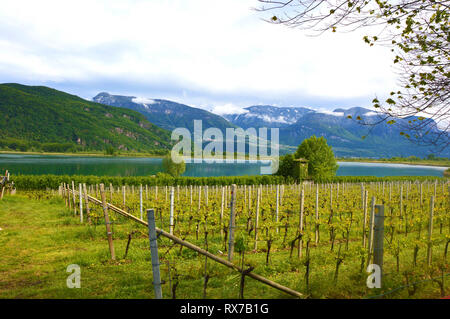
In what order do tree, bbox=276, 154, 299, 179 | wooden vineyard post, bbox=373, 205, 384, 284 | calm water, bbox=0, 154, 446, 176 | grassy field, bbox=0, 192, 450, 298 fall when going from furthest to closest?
calm water, bbox=0, 154, 446, 176 → tree, bbox=276, 154, 299, 179 → grassy field, bbox=0, 192, 450, 298 → wooden vineyard post, bbox=373, 205, 384, 284

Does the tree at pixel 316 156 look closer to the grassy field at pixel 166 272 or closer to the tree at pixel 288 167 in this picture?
the tree at pixel 288 167

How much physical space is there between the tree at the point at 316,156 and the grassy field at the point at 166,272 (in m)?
39.7

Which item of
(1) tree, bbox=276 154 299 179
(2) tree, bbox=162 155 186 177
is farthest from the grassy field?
(2) tree, bbox=162 155 186 177

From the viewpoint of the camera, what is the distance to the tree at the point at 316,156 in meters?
48.5

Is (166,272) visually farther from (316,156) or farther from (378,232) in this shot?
(316,156)

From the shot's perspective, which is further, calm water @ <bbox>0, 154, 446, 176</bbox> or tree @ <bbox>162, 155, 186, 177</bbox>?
calm water @ <bbox>0, 154, 446, 176</bbox>

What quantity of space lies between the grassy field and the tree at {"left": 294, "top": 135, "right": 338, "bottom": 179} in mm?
39682

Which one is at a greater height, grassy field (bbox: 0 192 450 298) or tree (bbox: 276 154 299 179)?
tree (bbox: 276 154 299 179)

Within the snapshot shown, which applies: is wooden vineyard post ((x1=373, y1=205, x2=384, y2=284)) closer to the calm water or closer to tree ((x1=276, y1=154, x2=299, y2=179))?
tree ((x1=276, y1=154, x2=299, y2=179))

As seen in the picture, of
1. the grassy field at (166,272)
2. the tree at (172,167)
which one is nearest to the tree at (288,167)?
the tree at (172,167)

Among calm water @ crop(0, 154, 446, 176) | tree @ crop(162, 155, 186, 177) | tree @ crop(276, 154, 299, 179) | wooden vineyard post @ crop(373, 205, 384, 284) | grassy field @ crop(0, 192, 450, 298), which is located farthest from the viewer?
calm water @ crop(0, 154, 446, 176)

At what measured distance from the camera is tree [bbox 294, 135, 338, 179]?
159ft
